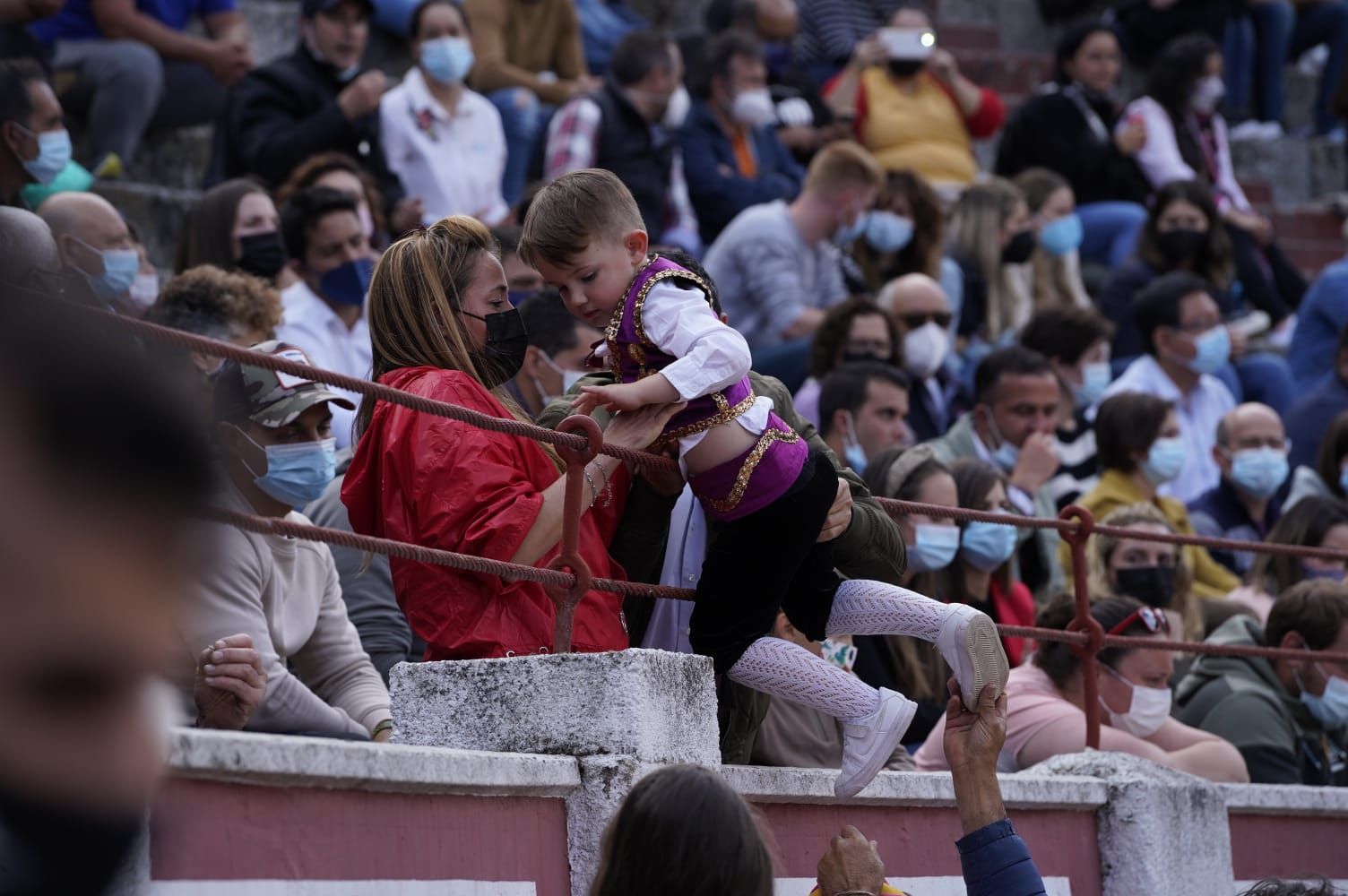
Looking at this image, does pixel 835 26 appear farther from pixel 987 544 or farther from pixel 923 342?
pixel 987 544

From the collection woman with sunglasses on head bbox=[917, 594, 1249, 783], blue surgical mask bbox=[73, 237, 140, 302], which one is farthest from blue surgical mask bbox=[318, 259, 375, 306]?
woman with sunglasses on head bbox=[917, 594, 1249, 783]

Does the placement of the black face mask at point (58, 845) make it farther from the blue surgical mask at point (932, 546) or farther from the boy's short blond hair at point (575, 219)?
the blue surgical mask at point (932, 546)

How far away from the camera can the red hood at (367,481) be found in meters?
4.24

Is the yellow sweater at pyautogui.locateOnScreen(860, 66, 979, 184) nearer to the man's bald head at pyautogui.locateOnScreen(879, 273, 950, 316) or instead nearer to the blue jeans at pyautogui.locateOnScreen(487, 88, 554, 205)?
the blue jeans at pyautogui.locateOnScreen(487, 88, 554, 205)

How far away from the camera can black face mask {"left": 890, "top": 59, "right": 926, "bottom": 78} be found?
13.0 meters

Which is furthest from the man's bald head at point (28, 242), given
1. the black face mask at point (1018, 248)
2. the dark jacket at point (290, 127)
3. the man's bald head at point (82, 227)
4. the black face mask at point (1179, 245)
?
the black face mask at point (1179, 245)

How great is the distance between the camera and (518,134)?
11047 mm

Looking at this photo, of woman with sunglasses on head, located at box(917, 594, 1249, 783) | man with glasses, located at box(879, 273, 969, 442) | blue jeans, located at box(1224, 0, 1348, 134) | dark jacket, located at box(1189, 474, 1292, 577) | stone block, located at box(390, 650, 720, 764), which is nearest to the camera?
stone block, located at box(390, 650, 720, 764)

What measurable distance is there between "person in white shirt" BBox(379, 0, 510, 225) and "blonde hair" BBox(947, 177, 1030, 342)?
2825mm

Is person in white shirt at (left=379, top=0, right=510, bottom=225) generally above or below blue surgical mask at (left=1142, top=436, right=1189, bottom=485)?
above

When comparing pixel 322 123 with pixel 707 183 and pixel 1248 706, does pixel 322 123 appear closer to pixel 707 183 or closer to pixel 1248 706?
pixel 707 183

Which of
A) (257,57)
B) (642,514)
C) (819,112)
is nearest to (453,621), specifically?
(642,514)

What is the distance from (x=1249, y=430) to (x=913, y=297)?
169 cm

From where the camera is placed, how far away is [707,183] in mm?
11281
